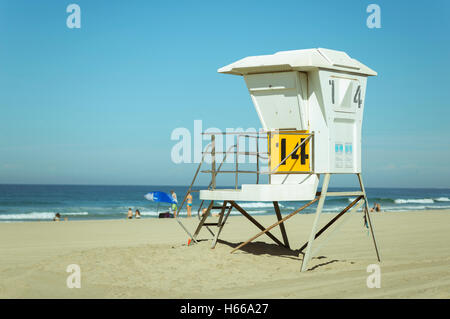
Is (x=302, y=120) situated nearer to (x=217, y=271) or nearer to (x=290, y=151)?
(x=290, y=151)

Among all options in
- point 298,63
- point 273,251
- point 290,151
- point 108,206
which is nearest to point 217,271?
point 273,251

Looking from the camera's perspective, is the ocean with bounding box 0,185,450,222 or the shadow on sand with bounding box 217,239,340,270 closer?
the shadow on sand with bounding box 217,239,340,270

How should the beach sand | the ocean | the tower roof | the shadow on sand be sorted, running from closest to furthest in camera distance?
the beach sand < the tower roof < the shadow on sand < the ocean

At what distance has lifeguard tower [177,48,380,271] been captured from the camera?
1227cm

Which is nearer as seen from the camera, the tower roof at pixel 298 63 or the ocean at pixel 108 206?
the tower roof at pixel 298 63

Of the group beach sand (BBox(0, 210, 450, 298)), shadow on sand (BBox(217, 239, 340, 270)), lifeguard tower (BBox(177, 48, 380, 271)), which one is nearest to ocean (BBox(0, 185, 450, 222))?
beach sand (BBox(0, 210, 450, 298))

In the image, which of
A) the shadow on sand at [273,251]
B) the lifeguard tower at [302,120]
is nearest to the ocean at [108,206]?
the shadow on sand at [273,251]

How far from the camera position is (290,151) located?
494 inches

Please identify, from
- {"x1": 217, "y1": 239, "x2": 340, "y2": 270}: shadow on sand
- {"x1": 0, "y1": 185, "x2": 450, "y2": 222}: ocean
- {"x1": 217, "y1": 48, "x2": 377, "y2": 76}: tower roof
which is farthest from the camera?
{"x1": 0, "y1": 185, "x2": 450, "y2": 222}: ocean

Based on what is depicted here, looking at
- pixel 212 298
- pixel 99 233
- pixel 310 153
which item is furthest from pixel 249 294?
pixel 99 233

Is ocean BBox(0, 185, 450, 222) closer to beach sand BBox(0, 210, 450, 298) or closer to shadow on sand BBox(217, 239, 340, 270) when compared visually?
beach sand BBox(0, 210, 450, 298)

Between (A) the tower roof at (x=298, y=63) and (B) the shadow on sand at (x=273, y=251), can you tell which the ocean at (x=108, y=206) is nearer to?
(B) the shadow on sand at (x=273, y=251)

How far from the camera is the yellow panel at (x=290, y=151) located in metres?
12.6

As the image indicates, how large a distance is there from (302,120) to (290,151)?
2.47 feet
